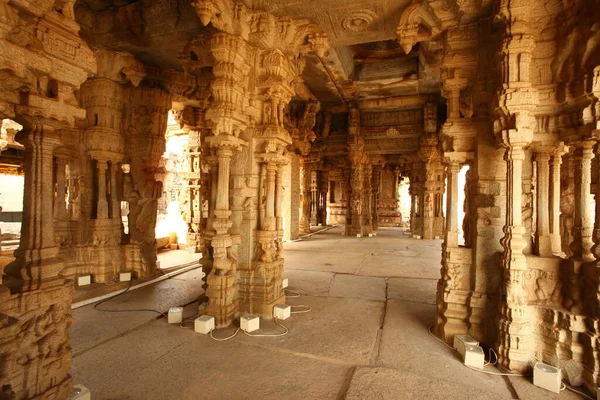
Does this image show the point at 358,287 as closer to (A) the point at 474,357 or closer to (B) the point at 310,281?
(B) the point at 310,281

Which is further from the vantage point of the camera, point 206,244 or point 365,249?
point 365,249

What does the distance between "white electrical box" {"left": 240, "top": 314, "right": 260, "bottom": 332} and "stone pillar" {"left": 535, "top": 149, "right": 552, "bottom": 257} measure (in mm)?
3664

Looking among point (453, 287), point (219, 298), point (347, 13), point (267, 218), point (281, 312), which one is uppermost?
point (347, 13)

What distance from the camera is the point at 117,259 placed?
6.38 meters

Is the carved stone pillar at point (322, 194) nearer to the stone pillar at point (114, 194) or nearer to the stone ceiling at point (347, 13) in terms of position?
→ the stone pillar at point (114, 194)

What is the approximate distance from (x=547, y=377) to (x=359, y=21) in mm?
Answer: 4964

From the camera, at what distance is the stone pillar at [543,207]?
3748mm

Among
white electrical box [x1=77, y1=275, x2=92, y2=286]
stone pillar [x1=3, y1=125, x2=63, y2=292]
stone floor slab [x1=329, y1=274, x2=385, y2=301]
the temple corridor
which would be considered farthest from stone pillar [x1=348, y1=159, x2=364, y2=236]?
stone pillar [x1=3, y1=125, x2=63, y2=292]

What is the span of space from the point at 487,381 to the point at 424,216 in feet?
38.0

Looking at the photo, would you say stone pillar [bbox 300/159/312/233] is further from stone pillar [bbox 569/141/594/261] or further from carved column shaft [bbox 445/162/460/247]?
stone pillar [bbox 569/141/594/261]

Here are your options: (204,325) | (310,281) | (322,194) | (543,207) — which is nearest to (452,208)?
(543,207)

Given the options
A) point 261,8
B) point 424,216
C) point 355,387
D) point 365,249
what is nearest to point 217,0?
point 261,8

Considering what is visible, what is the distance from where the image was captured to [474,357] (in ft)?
11.1

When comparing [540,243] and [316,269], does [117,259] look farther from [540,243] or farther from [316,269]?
[540,243]
